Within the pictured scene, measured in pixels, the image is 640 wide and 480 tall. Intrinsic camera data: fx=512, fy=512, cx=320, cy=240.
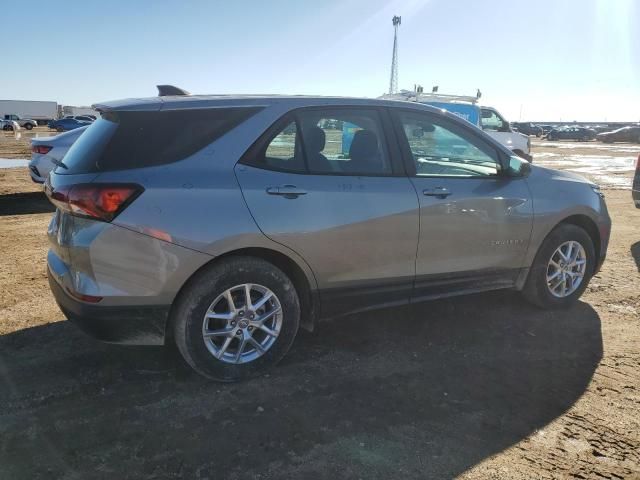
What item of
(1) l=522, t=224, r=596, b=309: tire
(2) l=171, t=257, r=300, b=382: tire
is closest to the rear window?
(2) l=171, t=257, r=300, b=382: tire

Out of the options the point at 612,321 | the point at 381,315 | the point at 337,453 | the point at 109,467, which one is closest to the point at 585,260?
the point at 612,321

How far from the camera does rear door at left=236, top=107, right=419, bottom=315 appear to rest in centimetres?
322

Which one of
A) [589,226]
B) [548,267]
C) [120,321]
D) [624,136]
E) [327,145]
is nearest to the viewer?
[120,321]

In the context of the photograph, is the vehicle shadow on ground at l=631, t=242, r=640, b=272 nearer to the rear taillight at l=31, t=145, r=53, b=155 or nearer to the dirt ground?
the dirt ground

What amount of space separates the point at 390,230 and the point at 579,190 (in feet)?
6.85

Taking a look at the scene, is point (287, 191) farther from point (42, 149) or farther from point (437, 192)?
point (42, 149)

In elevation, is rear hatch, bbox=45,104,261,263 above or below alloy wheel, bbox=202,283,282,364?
above

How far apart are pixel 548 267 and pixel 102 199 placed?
12.0 feet

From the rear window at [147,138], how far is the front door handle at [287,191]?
474 mm

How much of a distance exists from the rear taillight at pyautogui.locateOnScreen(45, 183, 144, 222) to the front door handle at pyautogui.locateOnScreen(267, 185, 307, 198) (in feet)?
2.54

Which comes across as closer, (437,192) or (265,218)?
(265,218)

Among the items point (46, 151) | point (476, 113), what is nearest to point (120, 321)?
point (46, 151)

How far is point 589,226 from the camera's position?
468 cm

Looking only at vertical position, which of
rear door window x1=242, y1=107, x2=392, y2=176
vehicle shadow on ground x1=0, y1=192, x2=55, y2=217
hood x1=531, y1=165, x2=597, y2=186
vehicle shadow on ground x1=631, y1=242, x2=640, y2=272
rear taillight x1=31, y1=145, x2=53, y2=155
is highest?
rear door window x1=242, y1=107, x2=392, y2=176
